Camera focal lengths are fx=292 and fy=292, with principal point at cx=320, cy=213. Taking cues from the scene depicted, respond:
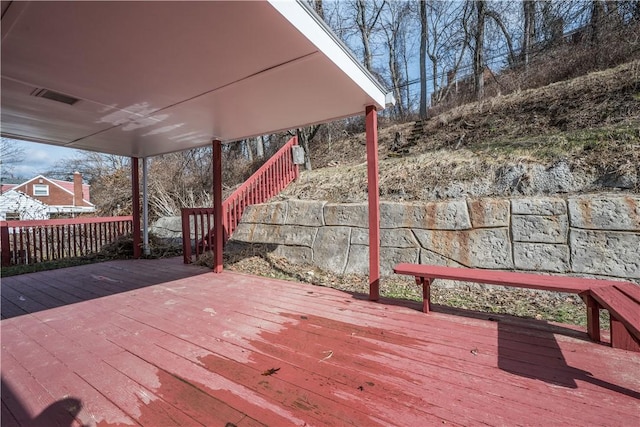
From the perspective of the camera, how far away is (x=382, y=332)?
2.31 metres

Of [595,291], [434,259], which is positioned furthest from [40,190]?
[595,291]

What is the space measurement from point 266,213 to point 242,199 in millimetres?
775

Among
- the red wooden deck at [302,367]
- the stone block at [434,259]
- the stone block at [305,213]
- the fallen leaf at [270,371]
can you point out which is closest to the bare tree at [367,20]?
the stone block at [305,213]

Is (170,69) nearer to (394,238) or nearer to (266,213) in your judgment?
(394,238)

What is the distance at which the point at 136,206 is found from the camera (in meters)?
5.82

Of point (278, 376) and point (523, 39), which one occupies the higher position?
point (523, 39)

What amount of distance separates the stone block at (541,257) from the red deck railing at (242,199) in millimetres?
4740

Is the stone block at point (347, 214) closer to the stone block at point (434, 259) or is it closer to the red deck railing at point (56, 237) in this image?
the stone block at point (434, 259)

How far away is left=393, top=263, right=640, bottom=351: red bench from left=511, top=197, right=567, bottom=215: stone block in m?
1.36

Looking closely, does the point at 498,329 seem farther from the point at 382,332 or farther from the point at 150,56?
the point at 150,56

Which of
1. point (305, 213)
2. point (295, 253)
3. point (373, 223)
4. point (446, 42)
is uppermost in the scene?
point (446, 42)

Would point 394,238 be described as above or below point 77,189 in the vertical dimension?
below

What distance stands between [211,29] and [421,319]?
2.69 m

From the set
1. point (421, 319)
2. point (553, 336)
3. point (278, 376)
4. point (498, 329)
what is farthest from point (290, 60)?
point (553, 336)
